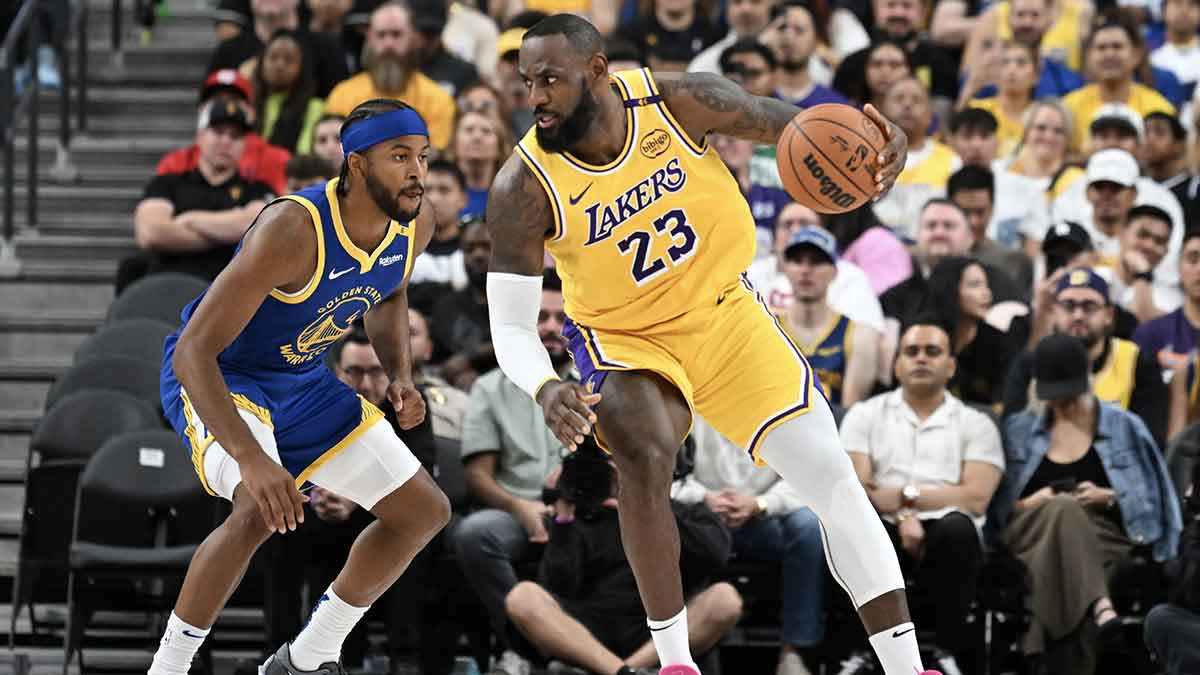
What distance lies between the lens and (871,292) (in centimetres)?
925

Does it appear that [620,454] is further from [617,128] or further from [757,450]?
[617,128]

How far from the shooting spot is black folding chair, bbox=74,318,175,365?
9039 millimetres

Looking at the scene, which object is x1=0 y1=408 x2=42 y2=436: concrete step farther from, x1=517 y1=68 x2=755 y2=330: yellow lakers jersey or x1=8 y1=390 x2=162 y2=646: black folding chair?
x1=517 y1=68 x2=755 y2=330: yellow lakers jersey

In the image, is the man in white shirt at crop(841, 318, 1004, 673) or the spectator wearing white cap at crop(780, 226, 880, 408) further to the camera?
the spectator wearing white cap at crop(780, 226, 880, 408)

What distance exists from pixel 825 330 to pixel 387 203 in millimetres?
3454

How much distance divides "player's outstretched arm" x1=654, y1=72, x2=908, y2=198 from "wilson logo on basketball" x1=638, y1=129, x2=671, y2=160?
0.29 ft

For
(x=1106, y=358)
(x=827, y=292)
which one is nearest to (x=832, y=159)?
(x=827, y=292)

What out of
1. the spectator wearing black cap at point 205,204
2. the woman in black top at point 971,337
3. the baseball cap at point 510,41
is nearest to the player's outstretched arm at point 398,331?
the spectator wearing black cap at point 205,204

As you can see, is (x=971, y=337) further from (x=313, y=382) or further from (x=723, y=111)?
(x=313, y=382)

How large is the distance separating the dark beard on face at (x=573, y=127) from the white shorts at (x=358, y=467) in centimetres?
111

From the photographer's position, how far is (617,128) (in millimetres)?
5875

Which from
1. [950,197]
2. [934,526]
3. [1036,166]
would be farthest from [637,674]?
[1036,166]

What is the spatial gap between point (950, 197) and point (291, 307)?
5.08 meters

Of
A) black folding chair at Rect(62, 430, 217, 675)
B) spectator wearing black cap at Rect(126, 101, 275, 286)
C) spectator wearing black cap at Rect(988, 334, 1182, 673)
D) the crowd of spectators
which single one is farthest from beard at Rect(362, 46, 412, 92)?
spectator wearing black cap at Rect(988, 334, 1182, 673)
